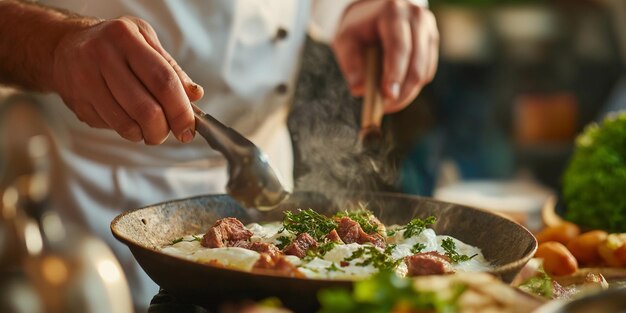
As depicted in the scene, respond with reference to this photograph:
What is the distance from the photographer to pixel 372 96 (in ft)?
8.14

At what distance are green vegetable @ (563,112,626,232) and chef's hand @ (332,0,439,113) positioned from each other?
1.98ft

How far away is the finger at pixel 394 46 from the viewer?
254 centimetres

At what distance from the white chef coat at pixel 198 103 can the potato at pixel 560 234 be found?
1.06 metres

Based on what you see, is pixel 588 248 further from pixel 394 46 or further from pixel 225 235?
pixel 225 235

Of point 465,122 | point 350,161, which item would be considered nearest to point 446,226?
point 350,161

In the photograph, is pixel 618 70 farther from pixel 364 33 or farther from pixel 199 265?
pixel 199 265

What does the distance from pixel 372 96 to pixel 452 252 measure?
73 centimetres

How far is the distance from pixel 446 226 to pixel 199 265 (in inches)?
35.7

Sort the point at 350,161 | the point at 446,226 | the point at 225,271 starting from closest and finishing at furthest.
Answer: the point at 225,271 → the point at 446,226 → the point at 350,161

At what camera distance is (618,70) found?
625cm

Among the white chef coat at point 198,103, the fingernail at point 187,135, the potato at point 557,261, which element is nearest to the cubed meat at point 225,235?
the fingernail at point 187,135

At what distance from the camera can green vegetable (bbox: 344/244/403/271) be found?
1625mm

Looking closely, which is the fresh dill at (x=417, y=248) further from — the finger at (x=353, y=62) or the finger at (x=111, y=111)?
the finger at (x=353, y=62)

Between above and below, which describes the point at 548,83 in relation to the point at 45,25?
below
